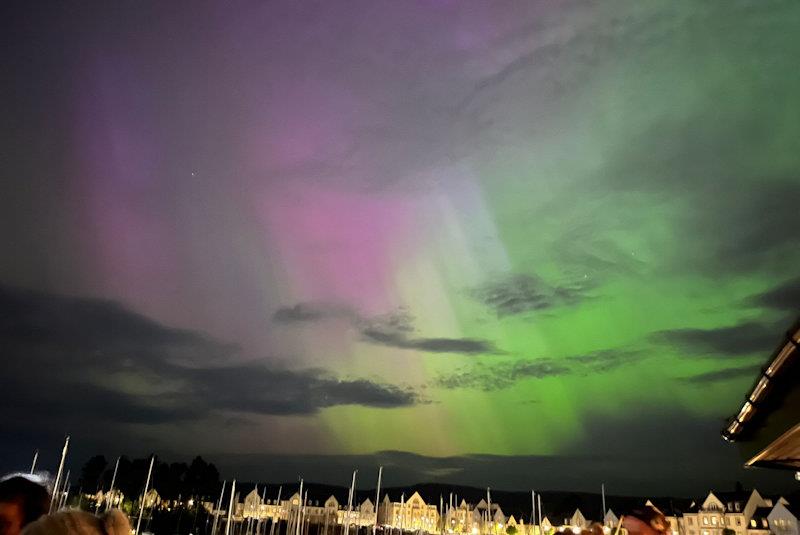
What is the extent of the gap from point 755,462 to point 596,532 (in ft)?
41.3

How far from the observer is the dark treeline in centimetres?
11575

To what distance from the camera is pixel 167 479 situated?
387ft

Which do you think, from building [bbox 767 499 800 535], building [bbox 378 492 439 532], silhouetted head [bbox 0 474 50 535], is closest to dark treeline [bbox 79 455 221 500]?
building [bbox 378 492 439 532]

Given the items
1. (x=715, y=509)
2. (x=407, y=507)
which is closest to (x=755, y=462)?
(x=715, y=509)

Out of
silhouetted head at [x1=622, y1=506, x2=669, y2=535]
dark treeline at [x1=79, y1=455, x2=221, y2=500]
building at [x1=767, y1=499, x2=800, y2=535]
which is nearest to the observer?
silhouetted head at [x1=622, y1=506, x2=669, y2=535]

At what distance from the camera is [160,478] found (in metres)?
117

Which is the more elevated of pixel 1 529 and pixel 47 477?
pixel 47 477

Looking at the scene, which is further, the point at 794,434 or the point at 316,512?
the point at 316,512

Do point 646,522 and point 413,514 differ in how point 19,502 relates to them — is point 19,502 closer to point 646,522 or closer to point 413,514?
point 646,522

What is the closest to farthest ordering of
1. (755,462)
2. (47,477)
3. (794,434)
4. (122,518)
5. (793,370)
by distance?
(122,518)
(47,477)
(793,370)
(794,434)
(755,462)

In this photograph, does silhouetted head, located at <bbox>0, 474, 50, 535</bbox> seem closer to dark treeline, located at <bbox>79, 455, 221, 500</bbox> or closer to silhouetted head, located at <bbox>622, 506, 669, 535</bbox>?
silhouetted head, located at <bbox>622, 506, 669, 535</bbox>

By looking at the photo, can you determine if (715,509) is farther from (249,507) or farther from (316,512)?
(249,507)

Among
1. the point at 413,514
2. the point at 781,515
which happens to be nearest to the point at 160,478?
the point at 413,514

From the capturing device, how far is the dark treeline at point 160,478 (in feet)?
380
